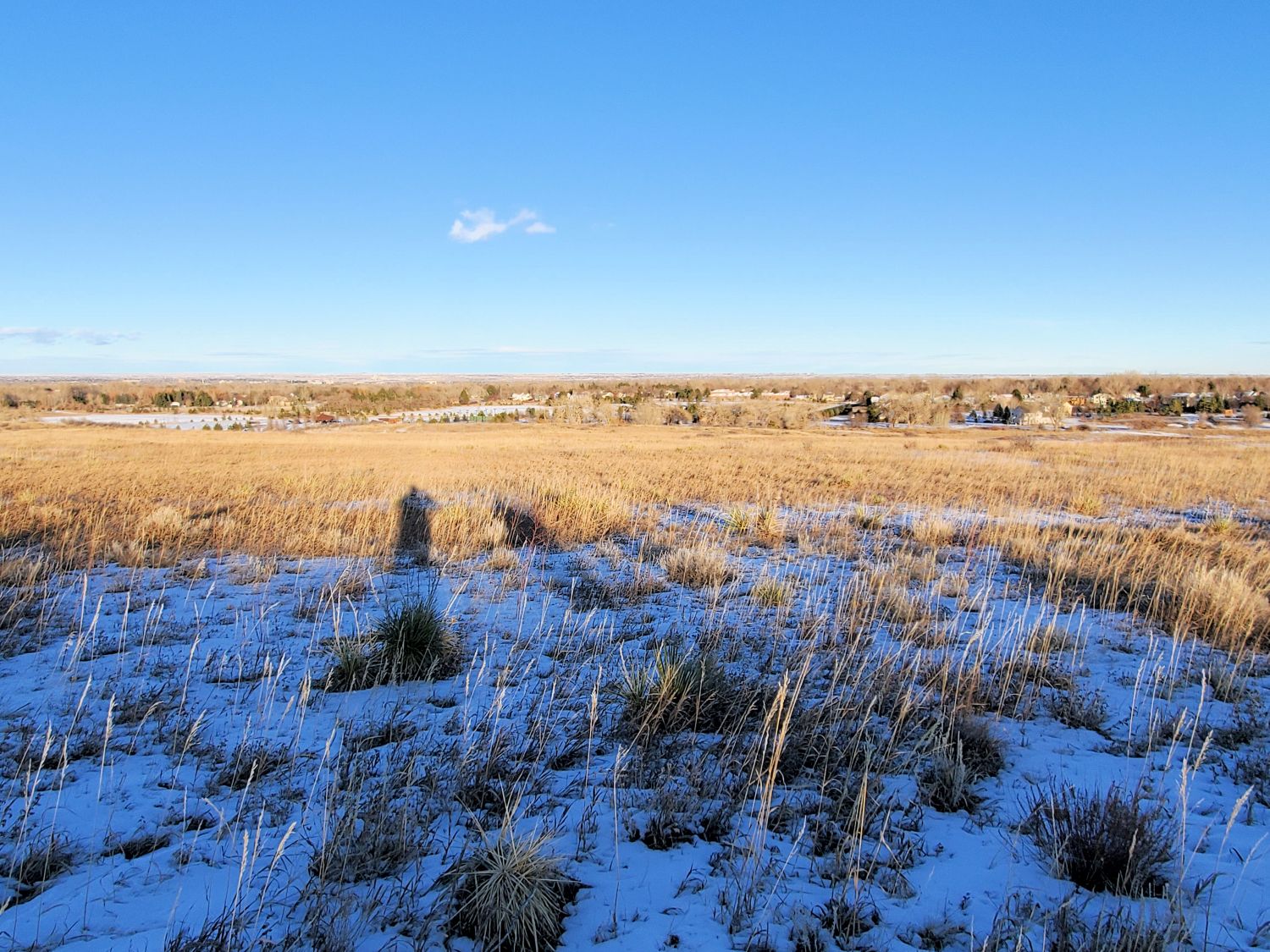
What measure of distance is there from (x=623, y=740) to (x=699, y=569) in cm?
392

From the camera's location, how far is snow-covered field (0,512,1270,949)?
8.25 feet

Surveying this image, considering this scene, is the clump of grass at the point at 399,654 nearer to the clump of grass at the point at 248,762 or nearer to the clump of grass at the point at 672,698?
the clump of grass at the point at 248,762

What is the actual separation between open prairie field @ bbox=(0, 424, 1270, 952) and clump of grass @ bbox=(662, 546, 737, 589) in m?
0.05

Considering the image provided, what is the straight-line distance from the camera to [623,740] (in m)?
3.93

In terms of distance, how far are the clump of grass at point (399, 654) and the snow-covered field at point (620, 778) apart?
0.10m

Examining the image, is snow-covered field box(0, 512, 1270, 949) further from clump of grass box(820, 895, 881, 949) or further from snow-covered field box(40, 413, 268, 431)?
snow-covered field box(40, 413, 268, 431)

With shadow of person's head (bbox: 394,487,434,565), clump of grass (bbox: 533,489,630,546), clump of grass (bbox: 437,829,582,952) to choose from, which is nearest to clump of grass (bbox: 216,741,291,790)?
clump of grass (bbox: 437,829,582,952)

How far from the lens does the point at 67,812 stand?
3.09 metres

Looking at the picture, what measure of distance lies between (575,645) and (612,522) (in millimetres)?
5440

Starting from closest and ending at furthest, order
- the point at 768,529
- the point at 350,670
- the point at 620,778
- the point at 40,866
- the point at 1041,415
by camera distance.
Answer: the point at 40,866 < the point at 620,778 < the point at 350,670 < the point at 768,529 < the point at 1041,415

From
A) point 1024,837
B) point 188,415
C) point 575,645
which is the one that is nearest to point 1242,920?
point 1024,837

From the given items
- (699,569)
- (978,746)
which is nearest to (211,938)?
(978,746)

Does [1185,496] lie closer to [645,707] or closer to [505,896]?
[645,707]

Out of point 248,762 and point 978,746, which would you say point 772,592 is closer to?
point 978,746
